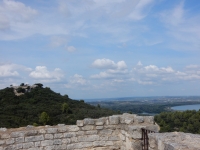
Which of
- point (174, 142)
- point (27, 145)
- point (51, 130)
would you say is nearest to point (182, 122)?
point (51, 130)

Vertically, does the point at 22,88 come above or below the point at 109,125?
above

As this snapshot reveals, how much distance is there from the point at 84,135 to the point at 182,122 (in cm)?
1973

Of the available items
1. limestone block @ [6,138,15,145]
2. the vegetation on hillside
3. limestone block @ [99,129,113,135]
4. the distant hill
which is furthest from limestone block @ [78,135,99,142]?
the vegetation on hillside

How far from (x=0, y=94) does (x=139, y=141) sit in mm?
21418

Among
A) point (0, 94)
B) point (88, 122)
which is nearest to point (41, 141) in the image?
point (88, 122)

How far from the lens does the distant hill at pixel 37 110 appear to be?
15240 millimetres

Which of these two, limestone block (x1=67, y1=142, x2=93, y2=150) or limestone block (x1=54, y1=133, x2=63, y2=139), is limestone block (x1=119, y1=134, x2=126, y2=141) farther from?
limestone block (x1=54, y1=133, x2=63, y2=139)

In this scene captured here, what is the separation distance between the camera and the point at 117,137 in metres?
5.75

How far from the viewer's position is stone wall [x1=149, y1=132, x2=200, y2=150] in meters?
2.89

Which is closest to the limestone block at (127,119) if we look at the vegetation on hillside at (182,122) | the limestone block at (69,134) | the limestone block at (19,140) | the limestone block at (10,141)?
the limestone block at (69,134)

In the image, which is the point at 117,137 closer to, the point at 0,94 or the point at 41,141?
the point at 41,141

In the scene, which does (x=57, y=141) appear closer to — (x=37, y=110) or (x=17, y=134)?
(x=17, y=134)

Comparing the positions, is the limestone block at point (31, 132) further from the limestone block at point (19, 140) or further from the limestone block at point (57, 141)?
the limestone block at point (57, 141)

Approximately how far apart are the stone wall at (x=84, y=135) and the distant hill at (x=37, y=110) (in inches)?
342
